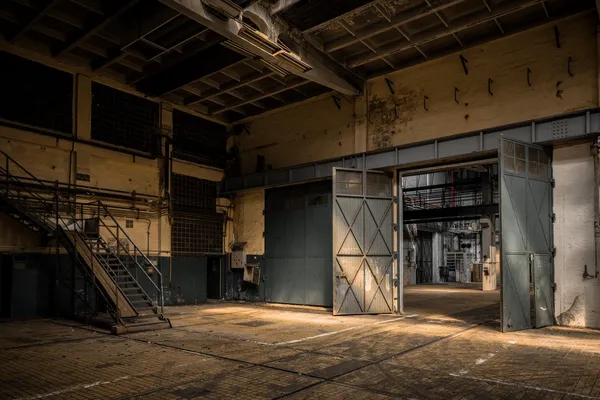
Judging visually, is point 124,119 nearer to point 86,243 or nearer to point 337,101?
point 86,243

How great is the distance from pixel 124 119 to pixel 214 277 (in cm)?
663

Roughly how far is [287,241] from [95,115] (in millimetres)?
7208

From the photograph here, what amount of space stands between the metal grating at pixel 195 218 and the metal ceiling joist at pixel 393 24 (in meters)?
7.05

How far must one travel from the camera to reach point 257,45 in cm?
1038

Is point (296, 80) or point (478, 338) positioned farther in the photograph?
point (296, 80)

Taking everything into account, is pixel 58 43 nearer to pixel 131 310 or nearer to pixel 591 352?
pixel 131 310

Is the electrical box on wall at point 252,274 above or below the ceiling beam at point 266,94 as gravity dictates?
below

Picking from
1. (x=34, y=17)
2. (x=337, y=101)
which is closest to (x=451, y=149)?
(x=337, y=101)

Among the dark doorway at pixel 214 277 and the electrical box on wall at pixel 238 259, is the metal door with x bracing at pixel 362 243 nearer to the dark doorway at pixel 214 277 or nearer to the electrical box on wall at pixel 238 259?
the electrical box on wall at pixel 238 259

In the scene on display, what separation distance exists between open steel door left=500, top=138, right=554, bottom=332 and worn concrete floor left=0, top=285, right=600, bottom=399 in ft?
2.10

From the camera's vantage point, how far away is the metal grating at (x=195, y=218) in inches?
608

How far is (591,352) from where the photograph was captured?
738 cm

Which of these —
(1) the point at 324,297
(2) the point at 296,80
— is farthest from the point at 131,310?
(2) the point at 296,80

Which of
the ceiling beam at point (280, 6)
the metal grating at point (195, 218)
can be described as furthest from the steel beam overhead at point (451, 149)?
the ceiling beam at point (280, 6)
